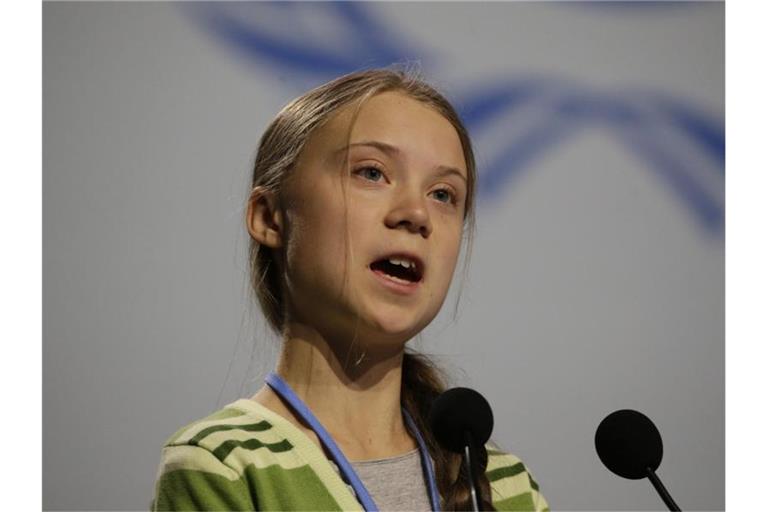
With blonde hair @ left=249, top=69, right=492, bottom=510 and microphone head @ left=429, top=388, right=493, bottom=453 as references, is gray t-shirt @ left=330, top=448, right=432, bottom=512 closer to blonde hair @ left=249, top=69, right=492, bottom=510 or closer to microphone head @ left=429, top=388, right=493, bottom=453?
blonde hair @ left=249, top=69, right=492, bottom=510

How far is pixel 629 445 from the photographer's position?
1022mm

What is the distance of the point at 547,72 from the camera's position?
2.03 metres

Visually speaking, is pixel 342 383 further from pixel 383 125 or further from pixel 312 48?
pixel 312 48

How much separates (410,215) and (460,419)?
0.24 m

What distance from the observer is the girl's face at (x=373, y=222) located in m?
1.09

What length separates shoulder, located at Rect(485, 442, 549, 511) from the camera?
117 cm

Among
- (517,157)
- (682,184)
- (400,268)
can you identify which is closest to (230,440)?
(400,268)

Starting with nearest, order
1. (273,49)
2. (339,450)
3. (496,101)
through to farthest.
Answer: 1. (339,450)
2. (273,49)
3. (496,101)

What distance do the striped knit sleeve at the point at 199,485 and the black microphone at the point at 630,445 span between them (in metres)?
0.35

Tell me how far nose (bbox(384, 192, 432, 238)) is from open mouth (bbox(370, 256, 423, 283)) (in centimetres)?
3

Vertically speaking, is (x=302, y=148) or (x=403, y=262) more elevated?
(x=302, y=148)

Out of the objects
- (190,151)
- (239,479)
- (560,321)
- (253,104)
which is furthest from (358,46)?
(239,479)

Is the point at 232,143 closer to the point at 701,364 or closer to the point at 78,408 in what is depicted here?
the point at 78,408

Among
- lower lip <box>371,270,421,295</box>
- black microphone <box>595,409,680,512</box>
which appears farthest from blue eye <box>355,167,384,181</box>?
black microphone <box>595,409,680,512</box>
